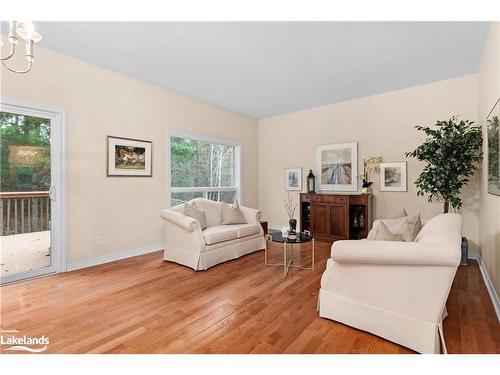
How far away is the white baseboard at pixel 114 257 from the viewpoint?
135 inches

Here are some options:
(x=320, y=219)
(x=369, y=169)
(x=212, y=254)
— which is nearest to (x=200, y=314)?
(x=212, y=254)

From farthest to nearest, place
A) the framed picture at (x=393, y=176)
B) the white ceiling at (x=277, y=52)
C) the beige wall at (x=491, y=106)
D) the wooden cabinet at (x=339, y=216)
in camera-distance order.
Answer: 1. the wooden cabinet at (x=339, y=216)
2. the framed picture at (x=393, y=176)
3. the white ceiling at (x=277, y=52)
4. the beige wall at (x=491, y=106)

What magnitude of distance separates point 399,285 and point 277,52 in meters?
2.85

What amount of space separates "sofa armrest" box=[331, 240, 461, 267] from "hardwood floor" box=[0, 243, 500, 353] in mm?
618

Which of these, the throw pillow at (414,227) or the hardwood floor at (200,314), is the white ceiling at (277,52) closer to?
the throw pillow at (414,227)

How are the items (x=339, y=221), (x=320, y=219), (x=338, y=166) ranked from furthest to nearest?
(x=338, y=166)
(x=320, y=219)
(x=339, y=221)

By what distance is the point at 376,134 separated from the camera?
477 cm

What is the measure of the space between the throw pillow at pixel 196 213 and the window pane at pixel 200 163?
3.21 ft

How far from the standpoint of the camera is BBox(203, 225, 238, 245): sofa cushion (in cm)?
345

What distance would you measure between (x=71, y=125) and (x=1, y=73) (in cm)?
81

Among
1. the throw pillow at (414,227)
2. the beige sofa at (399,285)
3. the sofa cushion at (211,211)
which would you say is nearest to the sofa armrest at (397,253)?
the beige sofa at (399,285)

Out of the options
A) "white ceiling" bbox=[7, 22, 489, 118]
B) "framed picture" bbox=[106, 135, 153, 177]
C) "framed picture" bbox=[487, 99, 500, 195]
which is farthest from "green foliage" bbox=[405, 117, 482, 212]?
"framed picture" bbox=[106, 135, 153, 177]

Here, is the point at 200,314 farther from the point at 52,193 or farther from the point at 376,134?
the point at 376,134
